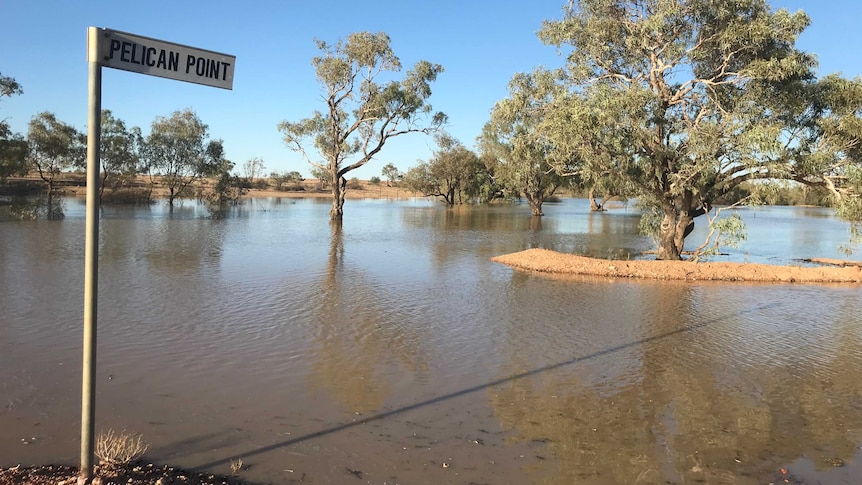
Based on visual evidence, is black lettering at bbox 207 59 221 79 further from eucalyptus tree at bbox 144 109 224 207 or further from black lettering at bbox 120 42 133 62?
eucalyptus tree at bbox 144 109 224 207

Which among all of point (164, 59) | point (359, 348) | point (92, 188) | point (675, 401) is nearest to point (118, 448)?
point (92, 188)

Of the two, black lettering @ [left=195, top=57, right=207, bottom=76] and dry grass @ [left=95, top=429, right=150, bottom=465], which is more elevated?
black lettering @ [left=195, top=57, right=207, bottom=76]

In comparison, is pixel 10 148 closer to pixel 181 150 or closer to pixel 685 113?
pixel 181 150

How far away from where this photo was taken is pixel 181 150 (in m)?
56.1

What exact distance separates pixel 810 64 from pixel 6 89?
4382 centimetres

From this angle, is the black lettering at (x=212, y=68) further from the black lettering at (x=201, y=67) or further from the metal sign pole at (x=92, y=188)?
the metal sign pole at (x=92, y=188)

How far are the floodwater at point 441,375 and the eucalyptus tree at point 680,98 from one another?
461 centimetres

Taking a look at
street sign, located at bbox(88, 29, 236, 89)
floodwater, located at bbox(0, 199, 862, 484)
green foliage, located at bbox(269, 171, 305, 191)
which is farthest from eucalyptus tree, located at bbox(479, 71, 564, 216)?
green foliage, located at bbox(269, 171, 305, 191)

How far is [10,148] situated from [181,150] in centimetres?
1618

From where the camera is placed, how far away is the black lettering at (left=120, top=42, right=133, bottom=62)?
3352 mm

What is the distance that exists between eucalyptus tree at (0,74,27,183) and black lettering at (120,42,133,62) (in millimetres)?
41706

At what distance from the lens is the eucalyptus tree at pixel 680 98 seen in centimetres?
1653

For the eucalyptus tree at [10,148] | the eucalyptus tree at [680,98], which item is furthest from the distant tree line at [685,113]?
the eucalyptus tree at [10,148]

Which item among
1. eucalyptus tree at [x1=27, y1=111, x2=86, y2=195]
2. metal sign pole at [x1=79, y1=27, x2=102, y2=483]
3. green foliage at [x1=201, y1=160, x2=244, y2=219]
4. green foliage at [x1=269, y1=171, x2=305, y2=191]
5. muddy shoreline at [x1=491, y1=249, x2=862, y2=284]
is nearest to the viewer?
metal sign pole at [x1=79, y1=27, x2=102, y2=483]
